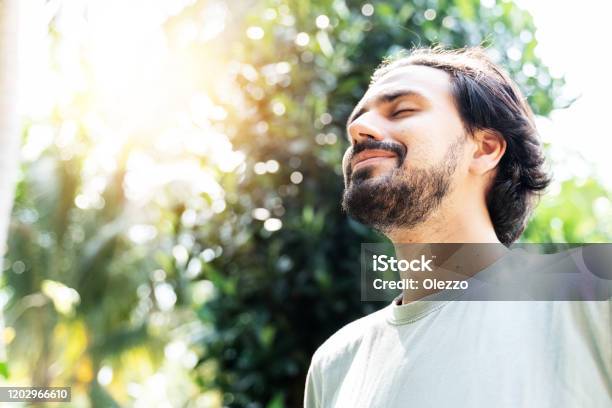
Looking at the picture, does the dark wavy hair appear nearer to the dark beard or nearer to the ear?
the ear

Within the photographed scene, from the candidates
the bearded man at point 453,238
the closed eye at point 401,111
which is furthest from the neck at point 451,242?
the closed eye at point 401,111

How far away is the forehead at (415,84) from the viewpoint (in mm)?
1408

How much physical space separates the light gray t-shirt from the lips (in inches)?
11.0

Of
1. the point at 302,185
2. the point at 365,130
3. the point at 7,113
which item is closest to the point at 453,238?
the point at 365,130

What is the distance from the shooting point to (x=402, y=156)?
131 cm

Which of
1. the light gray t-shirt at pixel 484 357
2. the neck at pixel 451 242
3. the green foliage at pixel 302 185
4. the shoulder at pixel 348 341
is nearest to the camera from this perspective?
the light gray t-shirt at pixel 484 357

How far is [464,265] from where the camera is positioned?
1.27m

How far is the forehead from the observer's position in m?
1.41

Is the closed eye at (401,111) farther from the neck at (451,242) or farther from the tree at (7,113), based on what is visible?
the tree at (7,113)

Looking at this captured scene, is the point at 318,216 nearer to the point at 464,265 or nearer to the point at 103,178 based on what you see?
the point at 464,265

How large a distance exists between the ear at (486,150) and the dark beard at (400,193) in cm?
8

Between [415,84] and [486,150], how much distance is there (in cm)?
21

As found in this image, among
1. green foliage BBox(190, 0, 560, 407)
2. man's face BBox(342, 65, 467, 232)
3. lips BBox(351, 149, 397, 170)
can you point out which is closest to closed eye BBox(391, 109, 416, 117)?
man's face BBox(342, 65, 467, 232)

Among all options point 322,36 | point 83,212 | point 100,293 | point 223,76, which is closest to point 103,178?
point 83,212
